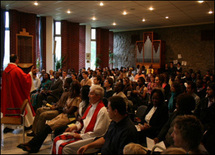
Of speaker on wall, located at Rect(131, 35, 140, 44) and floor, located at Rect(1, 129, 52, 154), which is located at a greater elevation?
speaker on wall, located at Rect(131, 35, 140, 44)

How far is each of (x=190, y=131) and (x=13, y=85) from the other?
4.04 m

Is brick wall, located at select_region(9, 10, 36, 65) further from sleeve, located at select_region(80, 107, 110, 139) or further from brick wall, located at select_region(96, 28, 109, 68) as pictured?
sleeve, located at select_region(80, 107, 110, 139)

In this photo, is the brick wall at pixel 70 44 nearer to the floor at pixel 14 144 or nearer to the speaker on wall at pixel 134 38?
the speaker on wall at pixel 134 38

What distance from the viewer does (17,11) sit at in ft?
32.6

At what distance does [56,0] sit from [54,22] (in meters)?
4.25

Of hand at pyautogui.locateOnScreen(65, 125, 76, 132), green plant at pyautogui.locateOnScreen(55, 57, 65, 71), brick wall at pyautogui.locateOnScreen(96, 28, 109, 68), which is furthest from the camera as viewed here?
brick wall at pyautogui.locateOnScreen(96, 28, 109, 68)

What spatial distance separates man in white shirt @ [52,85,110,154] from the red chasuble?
2.23m

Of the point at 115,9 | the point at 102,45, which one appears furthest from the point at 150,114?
the point at 102,45

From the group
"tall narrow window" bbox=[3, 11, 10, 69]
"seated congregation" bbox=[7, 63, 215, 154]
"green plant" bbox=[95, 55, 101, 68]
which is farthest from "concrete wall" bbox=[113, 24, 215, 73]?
"seated congregation" bbox=[7, 63, 215, 154]

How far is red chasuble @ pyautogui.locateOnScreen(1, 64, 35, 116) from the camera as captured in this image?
4.55 m

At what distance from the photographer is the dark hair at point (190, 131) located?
5.19 ft

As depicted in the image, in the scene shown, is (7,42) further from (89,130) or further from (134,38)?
(134,38)

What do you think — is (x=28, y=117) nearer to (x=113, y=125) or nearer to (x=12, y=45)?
(x=113, y=125)

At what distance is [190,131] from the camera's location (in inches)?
63.2
